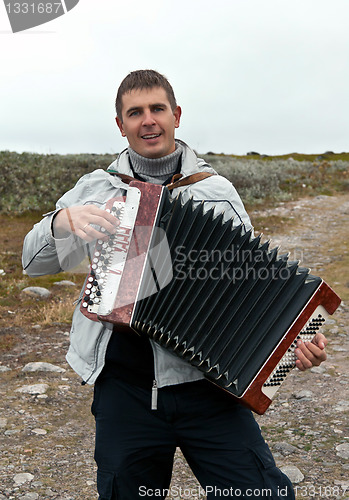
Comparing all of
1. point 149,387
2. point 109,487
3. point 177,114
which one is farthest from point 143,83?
point 109,487

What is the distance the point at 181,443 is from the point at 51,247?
3.60 ft

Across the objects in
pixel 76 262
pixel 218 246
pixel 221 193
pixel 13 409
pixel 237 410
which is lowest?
pixel 13 409

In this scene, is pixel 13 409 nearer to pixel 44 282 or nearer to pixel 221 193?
pixel 221 193

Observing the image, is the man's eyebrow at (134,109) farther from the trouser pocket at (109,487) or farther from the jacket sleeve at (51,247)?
the trouser pocket at (109,487)

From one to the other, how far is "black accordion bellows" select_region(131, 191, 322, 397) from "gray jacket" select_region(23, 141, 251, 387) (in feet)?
0.42

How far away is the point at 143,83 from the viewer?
2.63 meters

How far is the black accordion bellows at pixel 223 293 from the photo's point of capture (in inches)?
94.0

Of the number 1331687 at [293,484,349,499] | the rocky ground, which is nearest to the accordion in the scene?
the number 1331687 at [293,484,349,499]

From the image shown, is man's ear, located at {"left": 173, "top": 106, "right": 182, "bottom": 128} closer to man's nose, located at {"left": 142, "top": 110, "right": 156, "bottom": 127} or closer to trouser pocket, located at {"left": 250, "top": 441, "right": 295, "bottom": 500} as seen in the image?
man's nose, located at {"left": 142, "top": 110, "right": 156, "bottom": 127}

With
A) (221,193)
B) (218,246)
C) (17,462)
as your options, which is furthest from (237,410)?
(17,462)

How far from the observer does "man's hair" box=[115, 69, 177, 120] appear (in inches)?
104

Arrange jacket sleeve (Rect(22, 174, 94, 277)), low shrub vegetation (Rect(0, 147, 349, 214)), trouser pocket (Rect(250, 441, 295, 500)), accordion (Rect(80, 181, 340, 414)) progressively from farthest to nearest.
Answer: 1. low shrub vegetation (Rect(0, 147, 349, 214))
2. jacket sleeve (Rect(22, 174, 94, 277))
3. accordion (Rect(80, 181, 340, 414))
4. trouser pocket (Rect(250, 441, 295, 500))

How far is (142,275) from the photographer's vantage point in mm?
2396

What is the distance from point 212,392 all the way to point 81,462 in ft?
5.04
